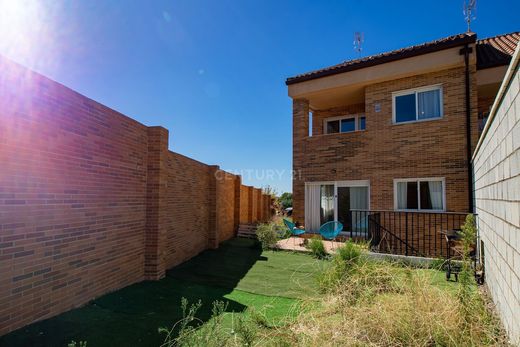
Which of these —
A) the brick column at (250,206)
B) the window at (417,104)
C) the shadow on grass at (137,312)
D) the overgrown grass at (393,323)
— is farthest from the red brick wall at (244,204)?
the overgrown grass at (393,323)

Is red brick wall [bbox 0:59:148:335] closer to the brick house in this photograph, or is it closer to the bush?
the bush

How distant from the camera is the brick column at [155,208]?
5562 millimetres

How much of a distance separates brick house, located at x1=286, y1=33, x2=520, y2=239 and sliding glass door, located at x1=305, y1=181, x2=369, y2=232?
0.12 ft

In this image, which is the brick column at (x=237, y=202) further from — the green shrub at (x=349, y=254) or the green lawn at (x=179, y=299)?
the green shrub at (x=349, y=254)

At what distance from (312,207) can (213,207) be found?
4074 millimetres

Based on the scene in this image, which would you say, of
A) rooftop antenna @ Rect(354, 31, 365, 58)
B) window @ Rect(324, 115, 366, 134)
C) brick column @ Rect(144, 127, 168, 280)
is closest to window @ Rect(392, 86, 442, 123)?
window @ Rect(324, 115, 366, 134)

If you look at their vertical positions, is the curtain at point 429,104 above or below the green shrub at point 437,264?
above

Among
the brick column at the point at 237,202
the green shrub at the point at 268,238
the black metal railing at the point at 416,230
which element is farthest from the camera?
the brick column at the point at 237,202

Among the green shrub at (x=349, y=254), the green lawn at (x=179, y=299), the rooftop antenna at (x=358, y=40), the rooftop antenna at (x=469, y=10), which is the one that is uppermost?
the rooftop antenna at (x=358, y=40)

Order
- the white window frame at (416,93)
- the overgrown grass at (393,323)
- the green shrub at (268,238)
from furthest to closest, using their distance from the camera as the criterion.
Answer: the green shrub at (268,238)
the white window frame at (416,93)
the overgrown grass at (393,323)

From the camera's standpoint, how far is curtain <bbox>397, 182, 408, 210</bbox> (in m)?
9.16

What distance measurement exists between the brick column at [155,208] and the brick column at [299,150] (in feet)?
20.7

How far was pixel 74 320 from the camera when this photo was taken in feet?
11.4

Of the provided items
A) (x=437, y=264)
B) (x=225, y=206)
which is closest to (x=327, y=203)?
(x=225, y=206)
